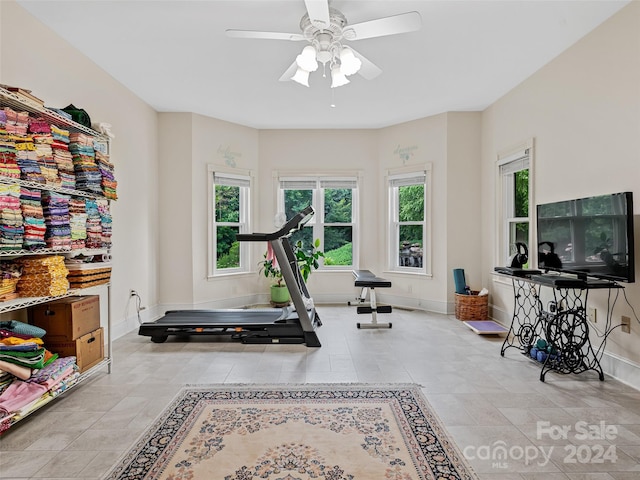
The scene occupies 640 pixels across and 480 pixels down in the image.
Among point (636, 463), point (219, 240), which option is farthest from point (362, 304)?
point (636, 463)

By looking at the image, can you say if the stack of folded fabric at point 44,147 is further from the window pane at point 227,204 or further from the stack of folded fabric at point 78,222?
the window pane at point 227,204

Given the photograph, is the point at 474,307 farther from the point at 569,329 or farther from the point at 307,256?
the point at 307,256

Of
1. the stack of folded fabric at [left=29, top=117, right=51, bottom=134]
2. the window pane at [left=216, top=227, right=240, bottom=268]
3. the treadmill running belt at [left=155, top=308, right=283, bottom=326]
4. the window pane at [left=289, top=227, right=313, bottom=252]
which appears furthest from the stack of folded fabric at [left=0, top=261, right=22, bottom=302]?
the window pane at [left=289, top=227, right=313, bottom=252]

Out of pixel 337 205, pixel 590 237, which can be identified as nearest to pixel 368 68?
pixel 590 237

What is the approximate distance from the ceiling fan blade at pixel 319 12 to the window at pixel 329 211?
3.67 metres

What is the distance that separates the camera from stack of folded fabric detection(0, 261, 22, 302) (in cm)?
228

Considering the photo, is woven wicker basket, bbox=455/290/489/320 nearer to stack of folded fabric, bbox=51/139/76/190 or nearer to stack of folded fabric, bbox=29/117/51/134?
stack of folded fabric, bbox=51/139/76/190

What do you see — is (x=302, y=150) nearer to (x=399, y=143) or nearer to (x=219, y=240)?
(x=399, y=143)

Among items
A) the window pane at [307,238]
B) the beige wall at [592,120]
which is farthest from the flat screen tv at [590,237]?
the window pane at [307,238]

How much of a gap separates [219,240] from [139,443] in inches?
151

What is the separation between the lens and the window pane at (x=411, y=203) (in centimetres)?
564

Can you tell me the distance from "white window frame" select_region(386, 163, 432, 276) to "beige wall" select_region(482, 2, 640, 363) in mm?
1389

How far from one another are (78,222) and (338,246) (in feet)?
13.0

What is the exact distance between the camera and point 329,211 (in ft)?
20.1
